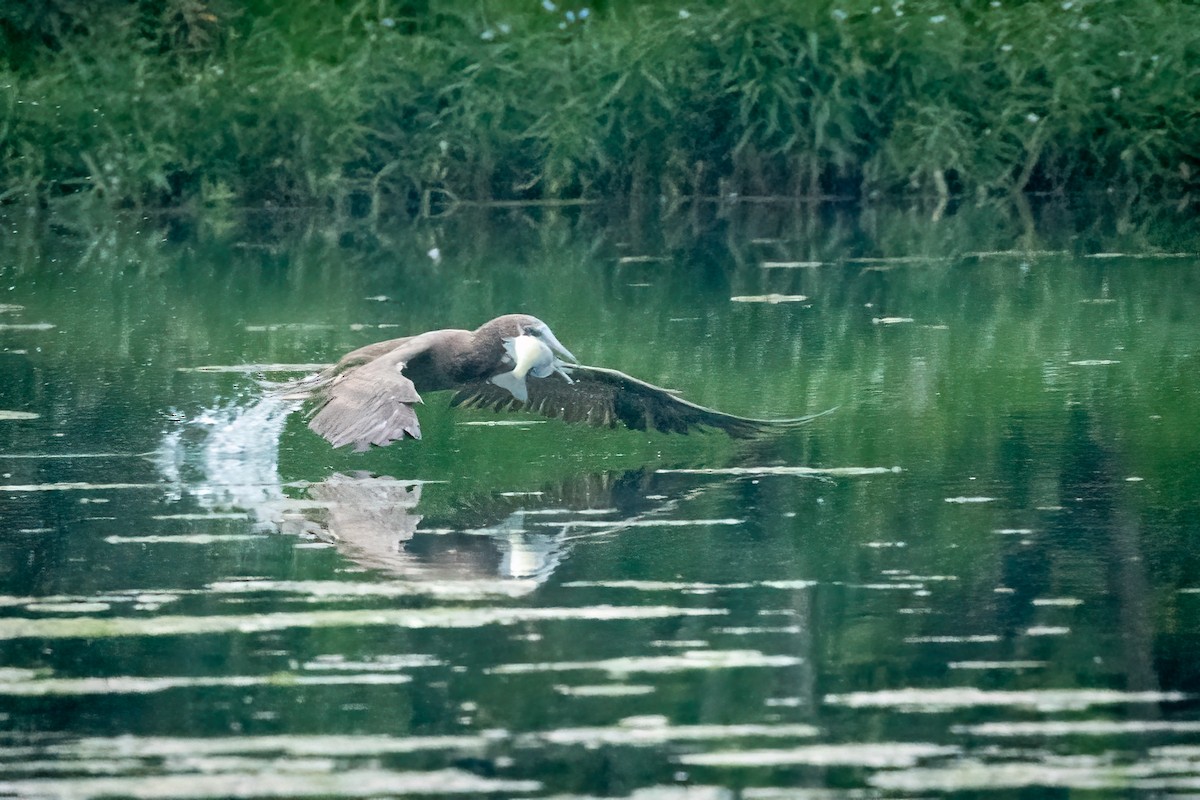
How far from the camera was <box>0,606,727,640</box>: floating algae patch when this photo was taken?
5992 mm

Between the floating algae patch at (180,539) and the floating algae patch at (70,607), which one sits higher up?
the floating algae patch at (180,539)

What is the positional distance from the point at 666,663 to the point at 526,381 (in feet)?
11.8

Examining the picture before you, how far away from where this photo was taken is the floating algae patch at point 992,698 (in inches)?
205

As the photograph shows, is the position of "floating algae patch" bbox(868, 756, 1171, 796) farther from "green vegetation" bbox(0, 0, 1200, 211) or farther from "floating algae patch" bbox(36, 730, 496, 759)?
"green vegetation" bbox(0, 0, 1200, 211)

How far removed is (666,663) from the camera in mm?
5562

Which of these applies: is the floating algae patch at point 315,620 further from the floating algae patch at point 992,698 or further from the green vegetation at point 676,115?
the green vegetation at point 676,115

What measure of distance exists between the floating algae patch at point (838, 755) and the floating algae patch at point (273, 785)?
41cm

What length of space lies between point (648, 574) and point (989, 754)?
1.84 meters

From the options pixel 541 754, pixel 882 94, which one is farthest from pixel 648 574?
pixel 882 94

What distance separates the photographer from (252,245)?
17.8 meters

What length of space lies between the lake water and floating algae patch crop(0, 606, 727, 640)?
14mm

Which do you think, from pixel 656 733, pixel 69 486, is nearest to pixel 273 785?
pixel 656 733

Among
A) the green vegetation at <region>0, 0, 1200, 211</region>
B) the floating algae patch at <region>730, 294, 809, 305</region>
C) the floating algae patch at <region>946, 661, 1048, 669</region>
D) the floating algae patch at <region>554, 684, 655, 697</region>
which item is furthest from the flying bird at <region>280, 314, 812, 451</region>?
the green vegetation at <region>0, 0, 1200, 211</region>

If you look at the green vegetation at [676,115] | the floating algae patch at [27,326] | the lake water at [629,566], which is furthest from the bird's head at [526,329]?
the green vegetation at [676,115]
